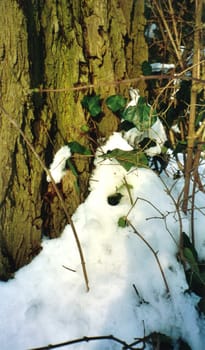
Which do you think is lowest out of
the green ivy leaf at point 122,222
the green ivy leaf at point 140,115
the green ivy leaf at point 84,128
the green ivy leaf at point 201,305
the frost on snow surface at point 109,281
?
the green ivy leaf at point 201,305

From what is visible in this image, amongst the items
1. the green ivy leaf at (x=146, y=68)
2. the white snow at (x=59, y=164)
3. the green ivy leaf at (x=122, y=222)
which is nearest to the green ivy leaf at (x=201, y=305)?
the green ivy leaf at (x=122, y=222)

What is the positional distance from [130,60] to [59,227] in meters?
0.89

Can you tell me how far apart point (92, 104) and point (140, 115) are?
0.23 m

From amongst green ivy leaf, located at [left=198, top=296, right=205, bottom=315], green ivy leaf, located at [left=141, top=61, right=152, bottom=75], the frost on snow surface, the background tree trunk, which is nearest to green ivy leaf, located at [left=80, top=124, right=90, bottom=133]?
the background tree trunk

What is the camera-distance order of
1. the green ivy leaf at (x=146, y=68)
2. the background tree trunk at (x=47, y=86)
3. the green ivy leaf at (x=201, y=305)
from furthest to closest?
the green ivy leaf at (x=146, y=68), the green ivy leaf at (x=201, y=305), the background tree trunk at (x=47, y=86)

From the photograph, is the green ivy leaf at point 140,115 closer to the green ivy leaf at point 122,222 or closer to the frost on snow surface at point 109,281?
the frost on snow surface at point 109,281

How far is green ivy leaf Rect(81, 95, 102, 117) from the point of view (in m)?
1.50

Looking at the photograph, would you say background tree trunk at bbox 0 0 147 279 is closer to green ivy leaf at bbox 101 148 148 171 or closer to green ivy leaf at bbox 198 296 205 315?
green ivy leaf at bbox 101 148 148 171

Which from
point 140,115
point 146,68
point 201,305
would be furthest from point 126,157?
point 201,305

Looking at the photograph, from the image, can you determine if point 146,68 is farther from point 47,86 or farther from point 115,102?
point 47,86

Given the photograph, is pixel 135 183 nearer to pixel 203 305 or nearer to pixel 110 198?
pixel 110 198

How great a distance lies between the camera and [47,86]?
139 centimetres

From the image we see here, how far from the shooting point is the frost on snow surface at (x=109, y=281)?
123 cm

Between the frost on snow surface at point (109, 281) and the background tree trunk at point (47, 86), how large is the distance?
89mm
